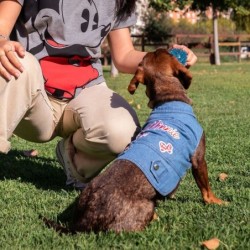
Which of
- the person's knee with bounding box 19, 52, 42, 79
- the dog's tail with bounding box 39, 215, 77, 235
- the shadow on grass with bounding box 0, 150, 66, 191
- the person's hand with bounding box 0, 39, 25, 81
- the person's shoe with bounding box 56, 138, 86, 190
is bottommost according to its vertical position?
the shadow on grass with bounding box 0, 150, 66, 191

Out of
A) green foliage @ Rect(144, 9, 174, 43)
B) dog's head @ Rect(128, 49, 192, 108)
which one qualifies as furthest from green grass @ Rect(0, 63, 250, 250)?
green foliage @ Rect(144, 9, 174, 43)

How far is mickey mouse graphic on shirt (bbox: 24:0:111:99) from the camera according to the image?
4441 millimetres

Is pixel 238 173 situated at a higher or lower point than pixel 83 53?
lower

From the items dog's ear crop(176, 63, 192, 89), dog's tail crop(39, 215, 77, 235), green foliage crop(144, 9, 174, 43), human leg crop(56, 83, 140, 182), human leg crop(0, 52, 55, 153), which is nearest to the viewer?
dog's tail crop(39, 215, 77, 235)

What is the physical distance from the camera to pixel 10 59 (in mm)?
3631

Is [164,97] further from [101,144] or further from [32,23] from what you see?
[32,23]

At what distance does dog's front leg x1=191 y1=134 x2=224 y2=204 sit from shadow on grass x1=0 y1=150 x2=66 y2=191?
1.27m

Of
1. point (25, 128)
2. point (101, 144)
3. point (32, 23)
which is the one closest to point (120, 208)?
point (101, 144)

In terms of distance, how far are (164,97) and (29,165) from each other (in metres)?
2.08

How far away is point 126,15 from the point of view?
4.89 meters

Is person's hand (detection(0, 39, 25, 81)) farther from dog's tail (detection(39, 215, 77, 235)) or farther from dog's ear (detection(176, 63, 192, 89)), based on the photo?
dog's ear (detection(176, 63, 192, 89))

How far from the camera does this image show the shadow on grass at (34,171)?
16.7 feet

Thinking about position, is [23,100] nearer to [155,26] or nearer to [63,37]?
[63,37]

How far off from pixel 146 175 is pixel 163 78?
3.20 feet
